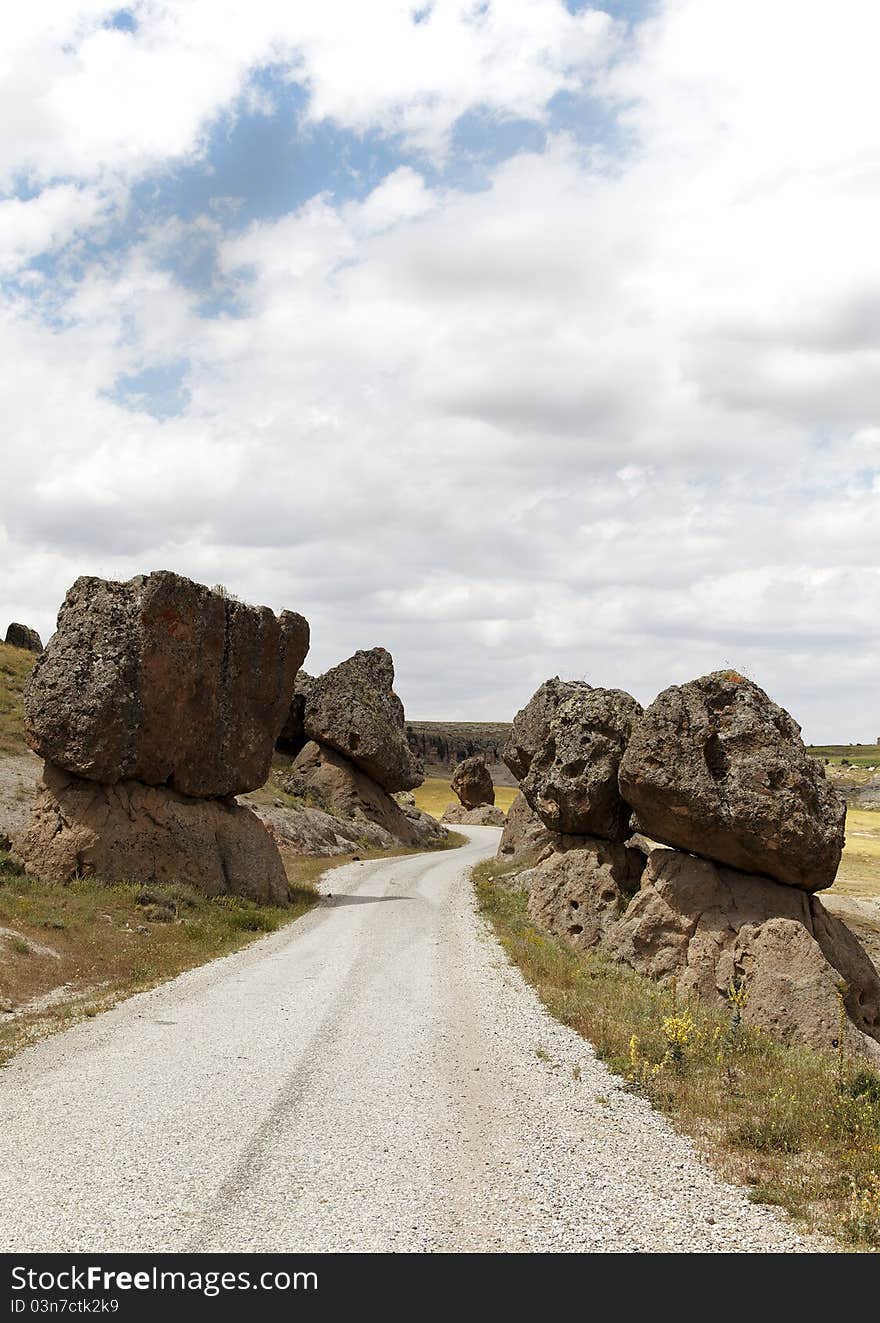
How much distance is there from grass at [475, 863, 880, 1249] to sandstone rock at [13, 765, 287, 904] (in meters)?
13.7

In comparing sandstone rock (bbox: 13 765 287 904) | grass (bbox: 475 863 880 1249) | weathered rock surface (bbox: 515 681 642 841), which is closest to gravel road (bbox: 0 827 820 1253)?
grass (bbox: 475 863 880 1249)

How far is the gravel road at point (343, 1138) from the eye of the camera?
7016mm

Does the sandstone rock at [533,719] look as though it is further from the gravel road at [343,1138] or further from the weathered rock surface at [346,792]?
the gravel road at [343,1138]

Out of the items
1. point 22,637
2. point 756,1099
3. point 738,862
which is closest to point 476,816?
point 22,637

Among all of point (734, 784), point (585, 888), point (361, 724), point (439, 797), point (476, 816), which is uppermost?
point (361, 724)

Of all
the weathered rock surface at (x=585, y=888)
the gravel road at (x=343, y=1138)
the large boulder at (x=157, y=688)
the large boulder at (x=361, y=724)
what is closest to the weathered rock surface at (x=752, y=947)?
the weathered rock surface at (x=585, y=888)

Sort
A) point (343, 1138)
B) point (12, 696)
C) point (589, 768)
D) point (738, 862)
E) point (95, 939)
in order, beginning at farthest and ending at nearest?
point (12, 696) < point (589, 768) < point (95, 939) < point (738, 862) < point (343, 1138)

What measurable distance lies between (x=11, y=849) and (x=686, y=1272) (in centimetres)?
2410

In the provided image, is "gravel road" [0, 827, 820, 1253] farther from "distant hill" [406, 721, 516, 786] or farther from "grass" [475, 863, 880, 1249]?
"distant hill" [406, 721, 516, 786]

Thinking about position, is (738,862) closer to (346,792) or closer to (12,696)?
(346,792)

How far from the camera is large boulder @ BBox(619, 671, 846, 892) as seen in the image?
63.9ft

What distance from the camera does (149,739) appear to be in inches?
1087

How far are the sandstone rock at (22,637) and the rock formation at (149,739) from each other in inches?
1837

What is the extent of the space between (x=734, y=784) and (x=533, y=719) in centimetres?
1768
